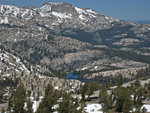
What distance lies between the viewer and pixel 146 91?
5999 inches

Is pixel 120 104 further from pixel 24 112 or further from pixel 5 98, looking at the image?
pixel 5 98

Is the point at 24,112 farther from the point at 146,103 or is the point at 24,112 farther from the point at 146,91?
the point at 146,91

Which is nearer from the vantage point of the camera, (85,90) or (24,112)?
(24,112)

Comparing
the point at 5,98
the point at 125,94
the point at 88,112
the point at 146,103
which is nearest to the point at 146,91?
the point at 146,103

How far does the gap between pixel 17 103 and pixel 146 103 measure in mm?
67881

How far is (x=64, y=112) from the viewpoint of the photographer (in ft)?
373

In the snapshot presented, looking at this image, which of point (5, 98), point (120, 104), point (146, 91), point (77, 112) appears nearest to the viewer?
point (77, 112)

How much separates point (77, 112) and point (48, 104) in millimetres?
23044

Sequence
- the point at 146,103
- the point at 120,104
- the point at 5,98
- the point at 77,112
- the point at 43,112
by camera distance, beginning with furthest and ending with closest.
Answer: the point at 5,98 < the point at 146,103 < the point at 120,104 < the point at 43,112 < the point at 77,112

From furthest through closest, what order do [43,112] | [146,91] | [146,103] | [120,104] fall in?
[146,91], [146,103], [120,104], [43,112]

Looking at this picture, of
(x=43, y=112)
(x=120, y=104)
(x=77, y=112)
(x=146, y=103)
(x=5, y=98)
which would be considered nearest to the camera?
(x=77, y=112)

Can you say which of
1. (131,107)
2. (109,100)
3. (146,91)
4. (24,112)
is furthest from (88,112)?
(146,91)

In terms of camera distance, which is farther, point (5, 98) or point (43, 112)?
point (5, 98)

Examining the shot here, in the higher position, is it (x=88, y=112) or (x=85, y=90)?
(x=85, y=90)
